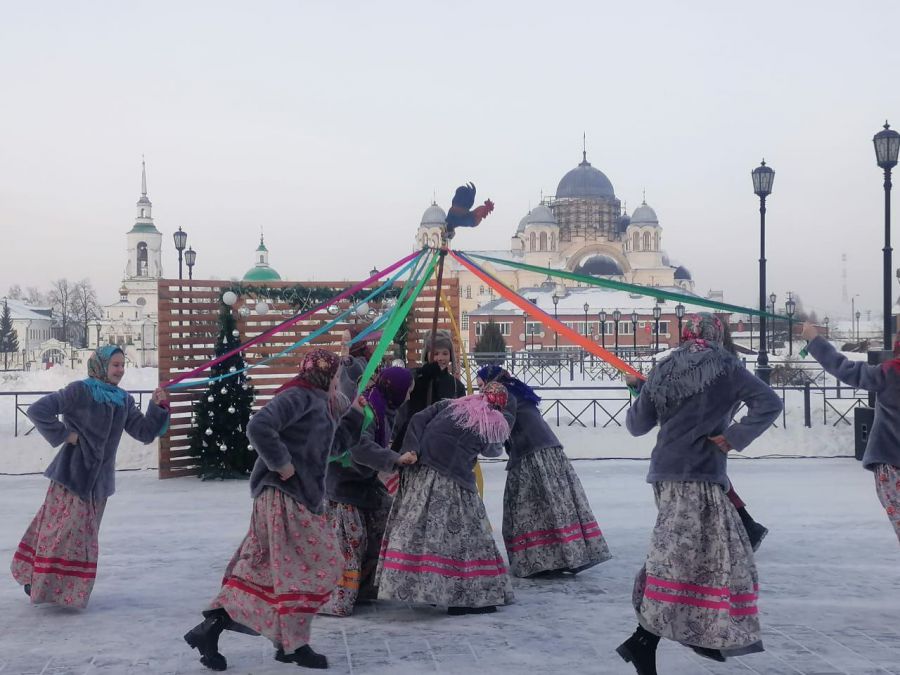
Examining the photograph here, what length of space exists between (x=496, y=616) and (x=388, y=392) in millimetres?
1375

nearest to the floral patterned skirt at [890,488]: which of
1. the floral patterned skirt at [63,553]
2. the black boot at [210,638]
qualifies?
the black boot at [210,638]

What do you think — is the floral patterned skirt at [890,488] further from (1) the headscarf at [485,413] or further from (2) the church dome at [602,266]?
(2) the church dome at [602,266]

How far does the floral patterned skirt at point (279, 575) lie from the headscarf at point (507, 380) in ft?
6.09

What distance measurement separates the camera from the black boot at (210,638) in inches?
183

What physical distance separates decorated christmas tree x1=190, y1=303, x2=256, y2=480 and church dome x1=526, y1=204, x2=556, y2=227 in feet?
292

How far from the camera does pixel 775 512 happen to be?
29.6 ft

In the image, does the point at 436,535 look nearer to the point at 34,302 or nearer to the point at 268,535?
the point at 268,535

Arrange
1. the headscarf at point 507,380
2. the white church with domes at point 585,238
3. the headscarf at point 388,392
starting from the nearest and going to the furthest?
1. the headscarf at point 388,392
2. the headscarf at point 507,380
3. the white church with domes at point 585,238

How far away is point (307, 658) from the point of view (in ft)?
15.3

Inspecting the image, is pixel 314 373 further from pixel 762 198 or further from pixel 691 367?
pixel 762 198

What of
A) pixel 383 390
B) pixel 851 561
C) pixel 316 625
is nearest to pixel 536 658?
pixel 316 625

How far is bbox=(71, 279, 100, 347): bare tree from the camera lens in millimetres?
92188

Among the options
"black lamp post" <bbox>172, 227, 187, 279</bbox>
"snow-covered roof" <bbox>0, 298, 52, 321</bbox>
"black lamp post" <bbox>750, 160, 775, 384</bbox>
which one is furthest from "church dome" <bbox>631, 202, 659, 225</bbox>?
"black lamp post" <bbox>750, 160, 775, 384</bbox>

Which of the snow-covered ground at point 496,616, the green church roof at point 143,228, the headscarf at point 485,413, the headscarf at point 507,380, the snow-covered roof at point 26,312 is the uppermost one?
the green church roof at point 143,228
